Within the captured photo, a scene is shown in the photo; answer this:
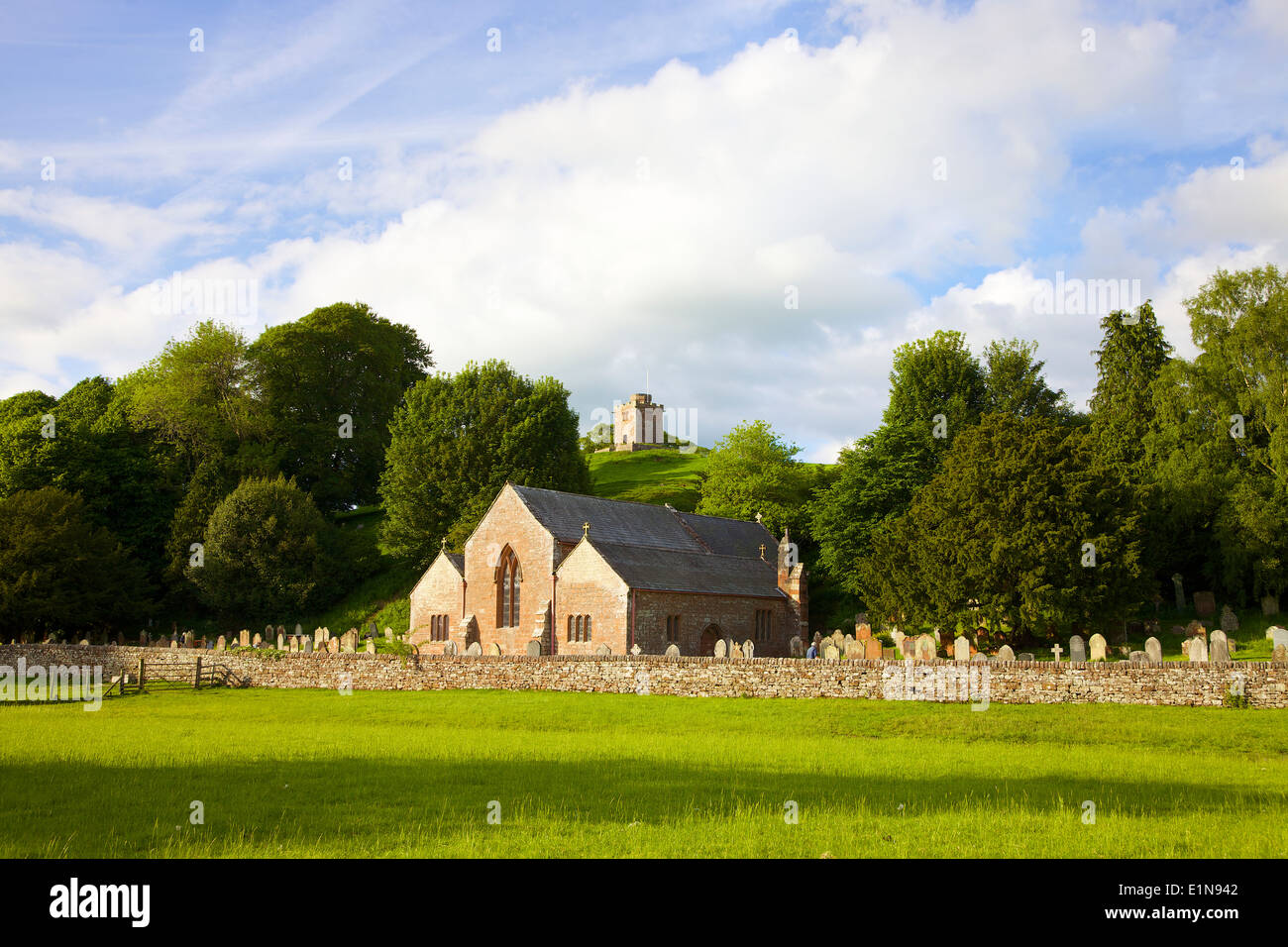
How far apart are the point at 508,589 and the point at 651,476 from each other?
52.9 m

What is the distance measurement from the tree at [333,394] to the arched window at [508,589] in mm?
27712

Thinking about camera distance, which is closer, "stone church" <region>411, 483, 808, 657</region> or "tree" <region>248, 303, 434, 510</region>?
"stone church" <region>411, 483, 808, 657</region>

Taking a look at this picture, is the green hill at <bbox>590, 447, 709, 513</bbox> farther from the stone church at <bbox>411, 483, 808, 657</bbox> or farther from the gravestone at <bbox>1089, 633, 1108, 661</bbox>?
the gravestone at <bbox>1089, 633, 1108, 661</bbox>

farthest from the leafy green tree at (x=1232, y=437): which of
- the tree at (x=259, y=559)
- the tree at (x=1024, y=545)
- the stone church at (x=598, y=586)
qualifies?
the tree at (x=259, y=559)

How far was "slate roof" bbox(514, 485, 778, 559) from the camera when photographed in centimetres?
5019

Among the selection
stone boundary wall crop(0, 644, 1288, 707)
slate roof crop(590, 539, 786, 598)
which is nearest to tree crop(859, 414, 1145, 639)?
slate roof crop(590, 539, 786, 598)

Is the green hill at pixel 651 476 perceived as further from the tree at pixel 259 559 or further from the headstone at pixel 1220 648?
the headstone at pixel 1220 648

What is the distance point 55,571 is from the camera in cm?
5178

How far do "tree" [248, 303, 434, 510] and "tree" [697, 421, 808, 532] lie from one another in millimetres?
25381

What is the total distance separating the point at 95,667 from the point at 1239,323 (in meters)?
55.1

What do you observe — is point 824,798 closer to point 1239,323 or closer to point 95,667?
point 95,667

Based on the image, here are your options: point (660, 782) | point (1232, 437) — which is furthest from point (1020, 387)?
point (660, 782)

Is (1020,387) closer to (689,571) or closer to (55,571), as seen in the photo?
(689,571)
